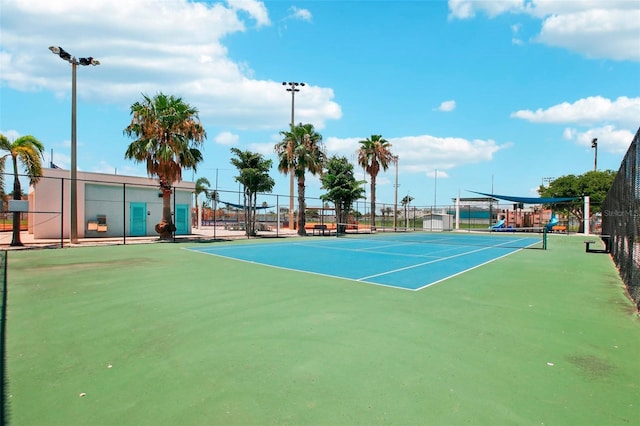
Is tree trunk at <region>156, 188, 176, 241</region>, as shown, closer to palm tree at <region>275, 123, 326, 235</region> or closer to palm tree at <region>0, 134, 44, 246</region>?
palm tree at <region>0, 134, 44, 246</region>

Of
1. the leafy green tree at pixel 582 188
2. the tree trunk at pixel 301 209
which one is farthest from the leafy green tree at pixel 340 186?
the leafy green tree at pixel 582 188

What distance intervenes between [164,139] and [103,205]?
697 cm

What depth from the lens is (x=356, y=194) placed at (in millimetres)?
31422

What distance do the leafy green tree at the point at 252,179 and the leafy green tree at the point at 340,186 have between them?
5115 millimetres

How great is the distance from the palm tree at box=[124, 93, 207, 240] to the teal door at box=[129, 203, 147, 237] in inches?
194

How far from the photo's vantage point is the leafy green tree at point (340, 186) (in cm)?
3092

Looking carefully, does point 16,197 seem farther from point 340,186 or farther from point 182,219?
point 340,186

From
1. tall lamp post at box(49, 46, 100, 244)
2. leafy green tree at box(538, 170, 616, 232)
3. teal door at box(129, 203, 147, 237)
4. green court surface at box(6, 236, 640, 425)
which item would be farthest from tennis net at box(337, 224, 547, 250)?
tall lamp post at box(49, 46, 100, 244)

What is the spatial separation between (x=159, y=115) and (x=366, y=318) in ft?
67.5

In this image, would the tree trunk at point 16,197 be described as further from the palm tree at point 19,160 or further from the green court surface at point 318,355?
the green court surface at point 318,355

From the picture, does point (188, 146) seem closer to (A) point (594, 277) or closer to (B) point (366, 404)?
(A) point (594, 277)

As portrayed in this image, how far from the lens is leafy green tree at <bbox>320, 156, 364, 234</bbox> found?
30922 millimetres

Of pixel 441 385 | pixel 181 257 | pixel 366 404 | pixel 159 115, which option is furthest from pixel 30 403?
pixel 159 115

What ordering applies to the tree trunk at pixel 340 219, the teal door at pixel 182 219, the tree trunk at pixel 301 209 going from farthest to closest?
the tree trunk at pixel 340 219 < the tree trunk at pixel 301 209 < the teal door at pixel 182 219
